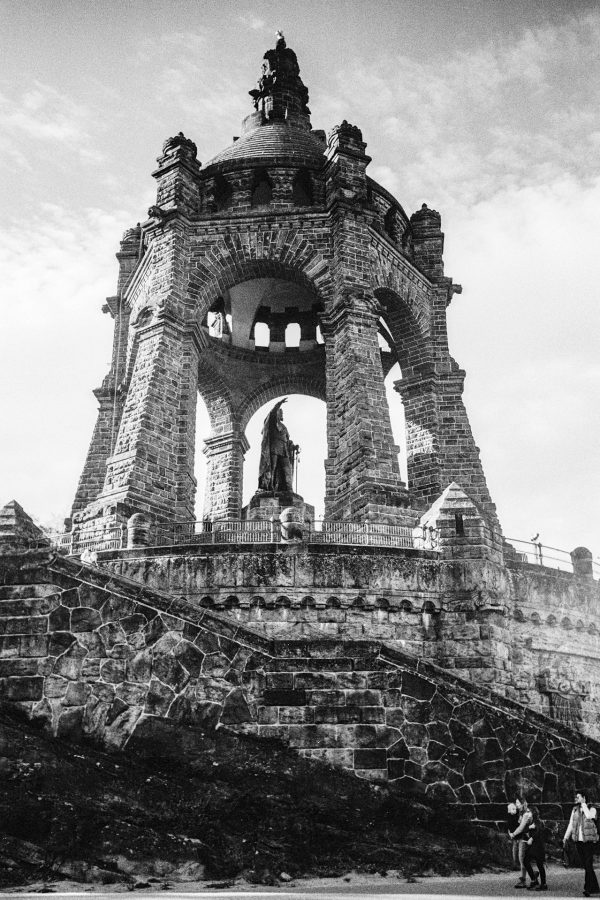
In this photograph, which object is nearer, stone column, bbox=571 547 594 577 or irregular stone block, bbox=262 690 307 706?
irregular stone block, bbox=262 690 307 706

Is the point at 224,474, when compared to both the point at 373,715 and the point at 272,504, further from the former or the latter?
the point at 373,715

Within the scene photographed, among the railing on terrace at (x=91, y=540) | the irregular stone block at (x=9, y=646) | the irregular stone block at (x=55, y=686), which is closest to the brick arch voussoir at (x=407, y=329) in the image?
the railing on terrace at (x=91, y=540)

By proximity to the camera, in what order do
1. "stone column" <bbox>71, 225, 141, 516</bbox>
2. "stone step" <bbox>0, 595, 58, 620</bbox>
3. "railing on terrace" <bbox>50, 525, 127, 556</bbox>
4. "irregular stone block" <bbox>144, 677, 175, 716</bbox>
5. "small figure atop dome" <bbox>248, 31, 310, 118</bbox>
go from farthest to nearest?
1. "small figure atop dome" <bbox>248, 31, 310, 118</bbox>
2. "stone column" <bbox>71, 225, 141, 516</bbox>
3. "railing on terrace" <bbox>50, 525, 127, 556</bbox>
4. "stone step" <bbox>0, 595, 58, 620</bbox>
5. "irregular stone block" <bbox>144, 677, 175, 716</bbox>

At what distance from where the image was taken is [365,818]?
10547 mm

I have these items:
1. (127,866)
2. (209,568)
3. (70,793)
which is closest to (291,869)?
(127,866)

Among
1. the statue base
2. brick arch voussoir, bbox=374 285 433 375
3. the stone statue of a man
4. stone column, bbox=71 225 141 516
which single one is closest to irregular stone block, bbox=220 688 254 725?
the statue base

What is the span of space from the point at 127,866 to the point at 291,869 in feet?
5.95

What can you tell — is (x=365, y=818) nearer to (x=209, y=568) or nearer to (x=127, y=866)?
(x=127, y=866)

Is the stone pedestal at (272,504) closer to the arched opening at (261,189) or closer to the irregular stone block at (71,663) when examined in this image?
the arched opening at (261,189)

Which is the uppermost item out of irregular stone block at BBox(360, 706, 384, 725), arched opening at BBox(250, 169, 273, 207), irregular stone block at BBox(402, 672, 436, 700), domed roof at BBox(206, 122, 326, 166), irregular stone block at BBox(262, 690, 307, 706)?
domed roof at BBox(206, 122, 326, 166)

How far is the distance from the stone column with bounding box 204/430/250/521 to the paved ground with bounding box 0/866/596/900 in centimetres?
2064

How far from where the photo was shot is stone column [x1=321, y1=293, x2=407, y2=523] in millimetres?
21906

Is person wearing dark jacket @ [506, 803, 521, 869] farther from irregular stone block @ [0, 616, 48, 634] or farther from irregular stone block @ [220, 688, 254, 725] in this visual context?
irregular stone block @ [0, 616, 48, 634]

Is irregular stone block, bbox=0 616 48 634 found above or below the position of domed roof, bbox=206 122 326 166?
below
